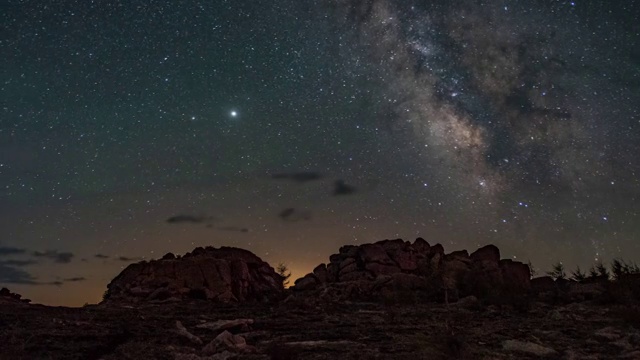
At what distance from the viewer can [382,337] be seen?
9.78 meters

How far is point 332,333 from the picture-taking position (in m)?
10.5

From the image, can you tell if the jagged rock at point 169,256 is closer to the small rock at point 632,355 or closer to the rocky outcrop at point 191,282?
the rocky outcrop at point 191,282

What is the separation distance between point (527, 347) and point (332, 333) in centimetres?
413

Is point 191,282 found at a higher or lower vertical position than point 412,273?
lower

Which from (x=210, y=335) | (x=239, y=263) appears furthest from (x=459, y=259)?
(x=210, y=335)

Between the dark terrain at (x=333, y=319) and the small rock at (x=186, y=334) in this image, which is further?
the small rock at (x=186, y=334)

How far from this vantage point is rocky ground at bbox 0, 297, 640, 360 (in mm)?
8258

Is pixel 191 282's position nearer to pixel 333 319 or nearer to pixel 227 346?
pixel 333 319

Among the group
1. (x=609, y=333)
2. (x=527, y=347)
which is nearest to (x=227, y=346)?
(x=527, y=347)

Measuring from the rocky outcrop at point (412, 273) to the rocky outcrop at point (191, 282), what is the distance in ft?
7.60

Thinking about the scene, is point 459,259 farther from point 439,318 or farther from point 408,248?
point 439,318

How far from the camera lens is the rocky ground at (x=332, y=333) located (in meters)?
8.26

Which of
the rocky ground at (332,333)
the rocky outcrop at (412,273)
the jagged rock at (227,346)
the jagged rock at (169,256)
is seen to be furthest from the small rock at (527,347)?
the jagged rock at (169,256)

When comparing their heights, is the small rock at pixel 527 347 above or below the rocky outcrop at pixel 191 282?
below
